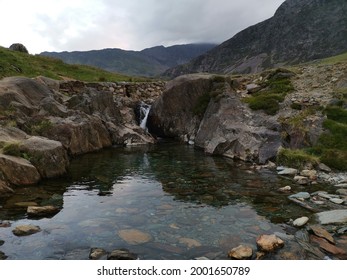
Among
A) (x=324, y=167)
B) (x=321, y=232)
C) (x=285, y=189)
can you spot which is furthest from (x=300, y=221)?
(x=324, y=167)

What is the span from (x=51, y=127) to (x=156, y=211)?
1544 cm

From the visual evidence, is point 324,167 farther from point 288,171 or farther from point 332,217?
point 332,217

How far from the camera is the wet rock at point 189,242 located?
32.3 feet

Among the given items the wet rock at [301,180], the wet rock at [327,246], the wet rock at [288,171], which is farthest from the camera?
the wet rock at [288,171]

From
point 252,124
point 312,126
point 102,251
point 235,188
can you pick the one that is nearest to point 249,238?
point 102,251

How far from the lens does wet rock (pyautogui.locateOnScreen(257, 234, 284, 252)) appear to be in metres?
9.42

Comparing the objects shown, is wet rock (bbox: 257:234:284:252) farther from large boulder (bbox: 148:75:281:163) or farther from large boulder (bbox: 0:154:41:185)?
large boulder (bbox: 148:75:281:163)

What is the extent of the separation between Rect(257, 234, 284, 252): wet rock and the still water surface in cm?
24

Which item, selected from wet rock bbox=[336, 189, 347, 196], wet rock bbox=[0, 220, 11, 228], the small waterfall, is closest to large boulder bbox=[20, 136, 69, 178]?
wet rock bbox=[0, 220, 11, 228]

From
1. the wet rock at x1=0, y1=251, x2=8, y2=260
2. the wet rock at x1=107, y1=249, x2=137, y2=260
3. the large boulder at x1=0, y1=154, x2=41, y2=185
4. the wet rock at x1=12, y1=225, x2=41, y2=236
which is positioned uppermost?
the large boulder at x1=0, y1=154, x2=41, y2=185

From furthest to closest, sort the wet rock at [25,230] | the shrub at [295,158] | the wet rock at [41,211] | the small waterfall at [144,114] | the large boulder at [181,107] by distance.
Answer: the small waterfall at [144,114]
the large boulder at [181,107]
the shrub at [295,158]
the wet rock at [41,211]
the wet rock at [25,230]

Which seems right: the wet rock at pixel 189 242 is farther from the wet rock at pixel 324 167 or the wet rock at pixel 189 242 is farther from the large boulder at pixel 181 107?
the large boulder at pixel 181 107

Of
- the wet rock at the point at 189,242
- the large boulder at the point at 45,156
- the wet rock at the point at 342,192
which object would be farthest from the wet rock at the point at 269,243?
the large boulder at the point at 45,156

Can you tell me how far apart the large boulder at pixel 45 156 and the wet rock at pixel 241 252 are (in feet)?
39.5
